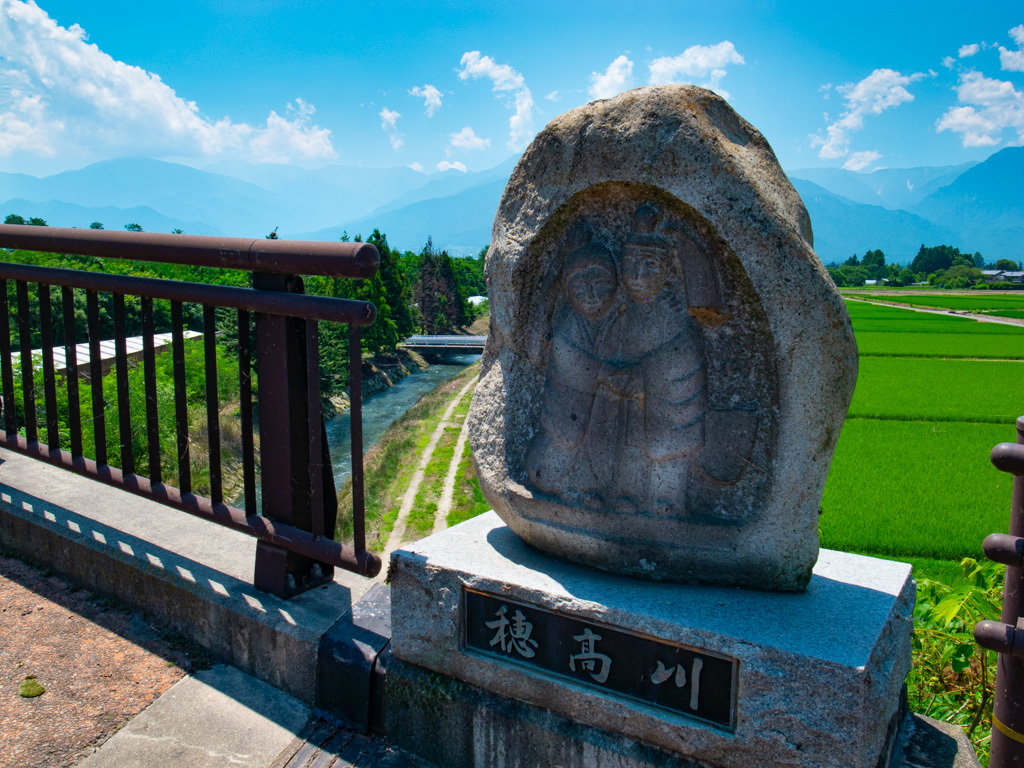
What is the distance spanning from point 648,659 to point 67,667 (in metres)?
2.21

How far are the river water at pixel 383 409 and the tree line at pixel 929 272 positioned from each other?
50014mm

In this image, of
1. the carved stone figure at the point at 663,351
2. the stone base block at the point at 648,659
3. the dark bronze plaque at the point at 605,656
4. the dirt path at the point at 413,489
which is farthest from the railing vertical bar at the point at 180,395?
the dirt path at the point at 413,489

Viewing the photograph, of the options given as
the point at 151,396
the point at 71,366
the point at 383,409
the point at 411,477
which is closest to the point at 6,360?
the point at 71,366

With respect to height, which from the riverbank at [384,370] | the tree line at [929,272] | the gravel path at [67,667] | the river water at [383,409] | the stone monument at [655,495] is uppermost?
the tree line at [929,272]

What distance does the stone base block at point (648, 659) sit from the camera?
6.38 ft

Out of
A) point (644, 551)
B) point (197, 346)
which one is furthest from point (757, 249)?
point (197, 346)

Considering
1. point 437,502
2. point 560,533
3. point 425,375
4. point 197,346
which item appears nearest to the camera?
point 560,533

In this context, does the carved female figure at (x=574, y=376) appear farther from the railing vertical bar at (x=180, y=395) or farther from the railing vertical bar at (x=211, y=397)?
the railing vertical bar at (x=180, y=395)

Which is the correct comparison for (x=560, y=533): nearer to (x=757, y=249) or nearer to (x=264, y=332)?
(x=757, y=249)

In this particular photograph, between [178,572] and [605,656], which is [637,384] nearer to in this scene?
[605,656]

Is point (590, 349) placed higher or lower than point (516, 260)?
lower

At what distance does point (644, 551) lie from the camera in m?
2.39

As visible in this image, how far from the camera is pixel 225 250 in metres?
2.60

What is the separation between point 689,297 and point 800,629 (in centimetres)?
110
